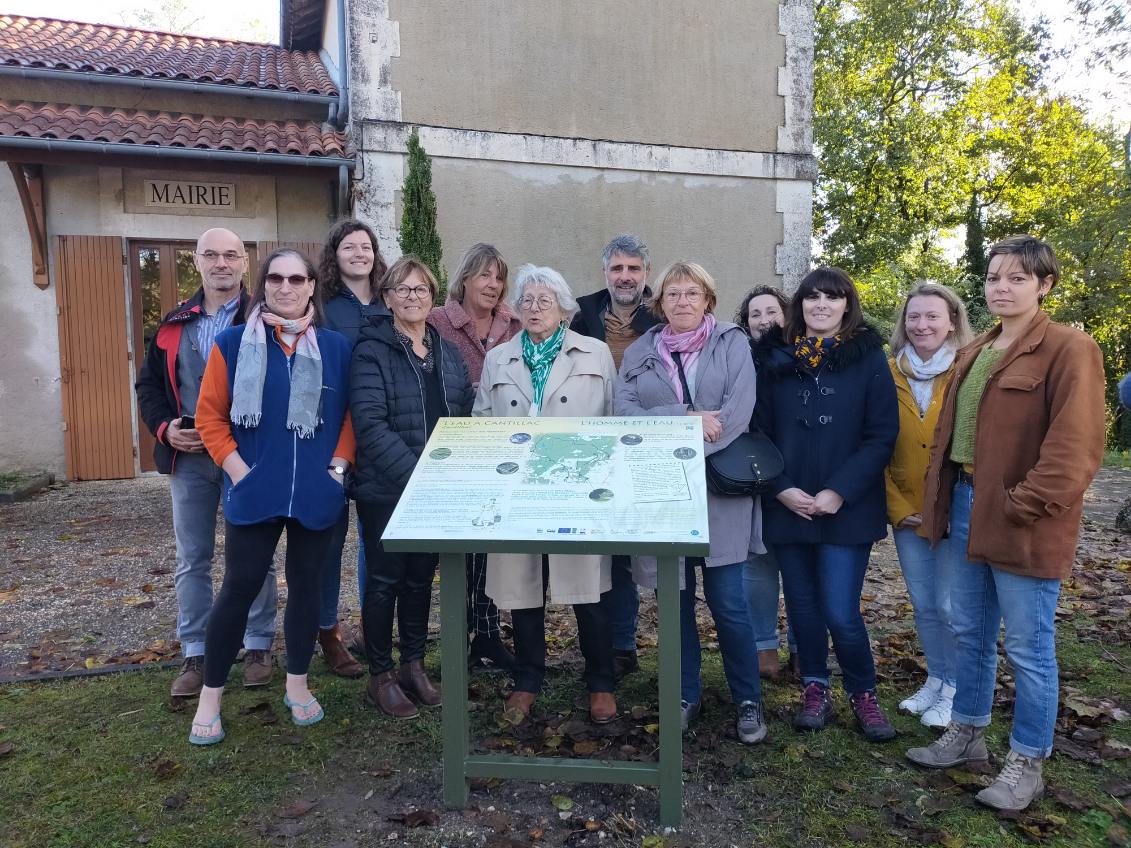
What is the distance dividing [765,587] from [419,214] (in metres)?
6.15

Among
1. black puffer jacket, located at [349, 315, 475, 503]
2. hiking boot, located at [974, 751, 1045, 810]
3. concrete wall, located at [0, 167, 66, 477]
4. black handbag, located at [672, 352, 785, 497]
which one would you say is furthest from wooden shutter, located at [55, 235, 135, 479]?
hiking boot, located at [974, 751, 1045, 810]

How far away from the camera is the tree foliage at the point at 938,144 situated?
20.7 m

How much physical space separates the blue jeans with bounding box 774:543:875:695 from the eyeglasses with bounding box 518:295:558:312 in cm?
142

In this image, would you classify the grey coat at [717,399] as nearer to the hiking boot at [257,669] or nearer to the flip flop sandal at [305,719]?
the flip flop sandal at [305,719]

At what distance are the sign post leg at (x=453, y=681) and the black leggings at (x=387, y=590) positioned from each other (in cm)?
66

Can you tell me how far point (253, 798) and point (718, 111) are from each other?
31.6 feet

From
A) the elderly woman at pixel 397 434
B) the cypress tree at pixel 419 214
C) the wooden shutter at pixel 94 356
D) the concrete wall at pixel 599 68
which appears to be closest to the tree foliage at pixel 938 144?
the concrete wall at pixel 599 68

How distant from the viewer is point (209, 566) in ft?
12.6

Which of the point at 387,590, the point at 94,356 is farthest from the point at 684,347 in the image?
the point at 94,356

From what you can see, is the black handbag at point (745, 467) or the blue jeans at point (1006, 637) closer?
the blue jeans at point (1006, 637)

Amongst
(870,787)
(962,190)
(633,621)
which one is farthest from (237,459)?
(962,190)

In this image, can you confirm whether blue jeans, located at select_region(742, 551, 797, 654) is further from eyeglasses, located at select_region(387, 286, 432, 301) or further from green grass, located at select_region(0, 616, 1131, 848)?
eyeglasses, located at select_region(387, 286, 432, 301)

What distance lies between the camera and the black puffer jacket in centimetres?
331

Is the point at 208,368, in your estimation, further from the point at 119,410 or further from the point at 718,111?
the point at 718,111
